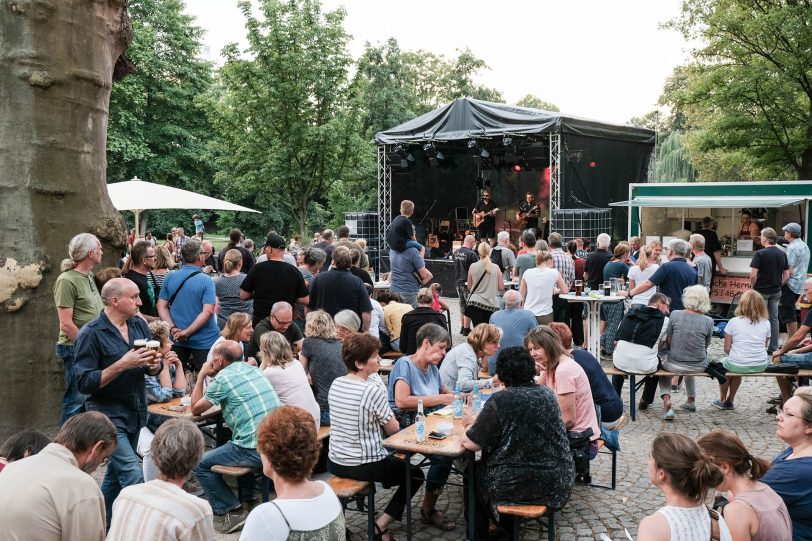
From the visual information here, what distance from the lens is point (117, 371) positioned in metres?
3.78

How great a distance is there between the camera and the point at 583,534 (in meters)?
4.39

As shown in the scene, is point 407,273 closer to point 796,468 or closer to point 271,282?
point 271,282

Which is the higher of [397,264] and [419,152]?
[419,152]

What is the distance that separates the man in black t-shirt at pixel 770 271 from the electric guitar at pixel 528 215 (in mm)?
8047

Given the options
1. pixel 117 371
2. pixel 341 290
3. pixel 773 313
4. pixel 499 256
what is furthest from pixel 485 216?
pixel 117 371

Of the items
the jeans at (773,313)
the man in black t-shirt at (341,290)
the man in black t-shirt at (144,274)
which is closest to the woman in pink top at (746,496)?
the man in black t-shirt at (341,290)

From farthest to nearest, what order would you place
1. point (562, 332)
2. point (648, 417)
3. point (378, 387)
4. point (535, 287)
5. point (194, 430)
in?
point (535, 287)
point (648, 417)
point (562, 332)
point (378, 387)
point (194, 430)

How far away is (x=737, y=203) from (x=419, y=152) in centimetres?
796

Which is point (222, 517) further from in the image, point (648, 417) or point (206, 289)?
point (648, 417)

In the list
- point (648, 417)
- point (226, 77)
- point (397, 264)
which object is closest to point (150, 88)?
point (226, 77)

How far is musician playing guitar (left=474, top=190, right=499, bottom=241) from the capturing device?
17.2 meters

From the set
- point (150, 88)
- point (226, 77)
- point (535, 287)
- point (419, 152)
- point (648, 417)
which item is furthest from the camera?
point (150, 88)

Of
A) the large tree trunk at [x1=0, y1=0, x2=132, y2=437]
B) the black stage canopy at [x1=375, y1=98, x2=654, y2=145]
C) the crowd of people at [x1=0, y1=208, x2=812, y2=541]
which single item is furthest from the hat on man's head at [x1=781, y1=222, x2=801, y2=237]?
the large tree trunk at [x1=0, y1=0, x2=132, y2=437]

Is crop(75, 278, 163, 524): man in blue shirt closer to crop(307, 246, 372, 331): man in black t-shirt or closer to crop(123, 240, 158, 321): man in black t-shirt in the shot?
crop(123, 240, 158, 321): man in black t-shirt
